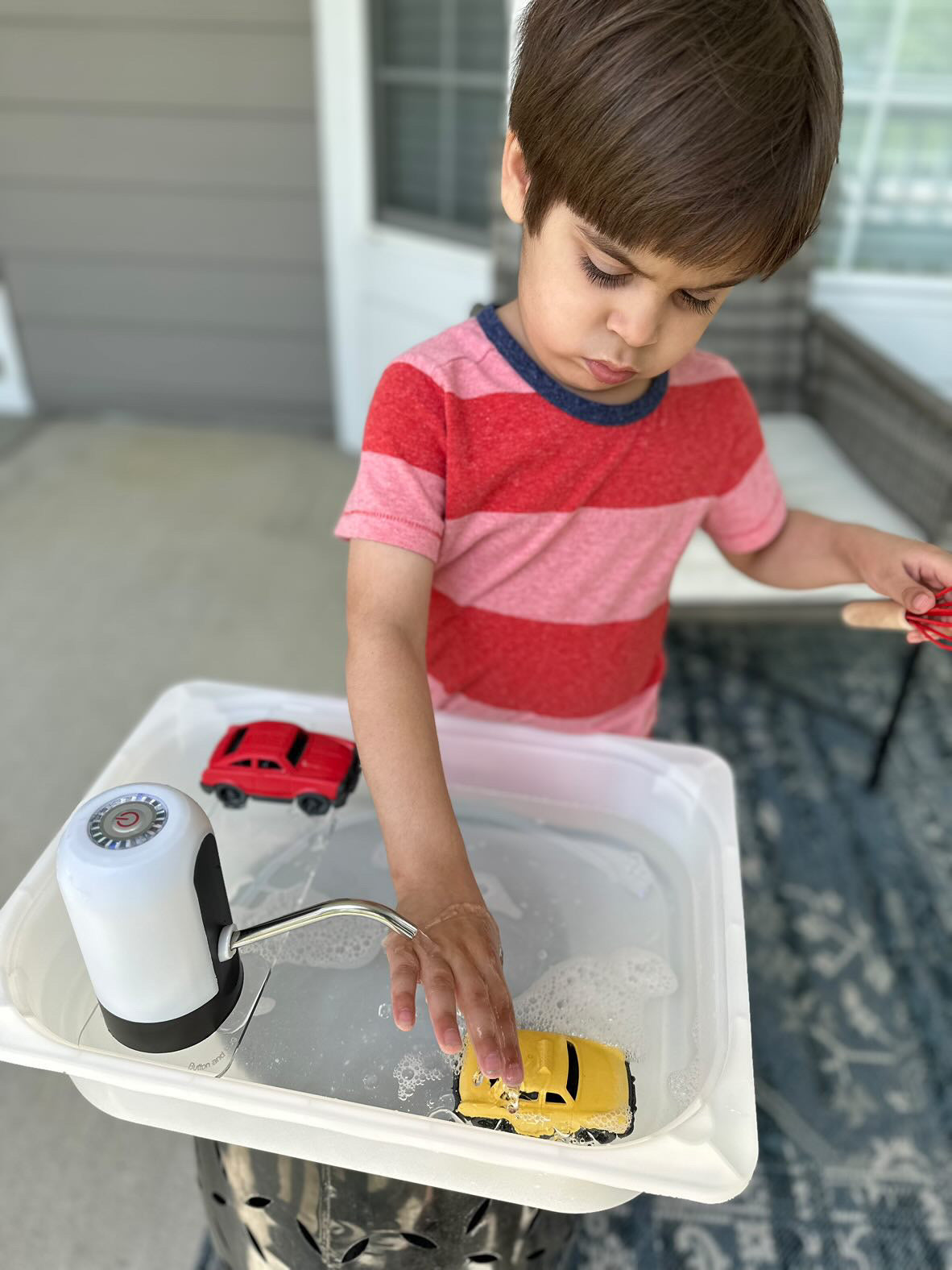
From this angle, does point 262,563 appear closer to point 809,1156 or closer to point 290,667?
point 290,667

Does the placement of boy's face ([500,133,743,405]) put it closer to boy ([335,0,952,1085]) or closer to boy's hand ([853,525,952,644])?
boy ([335,0,952,1085])

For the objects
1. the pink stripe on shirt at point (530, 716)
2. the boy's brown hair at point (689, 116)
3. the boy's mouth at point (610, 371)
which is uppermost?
the boy's brown hair at point (689, 116)

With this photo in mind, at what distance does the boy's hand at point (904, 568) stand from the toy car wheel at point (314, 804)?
44cm

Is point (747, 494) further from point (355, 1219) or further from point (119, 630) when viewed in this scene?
point (119, 630)

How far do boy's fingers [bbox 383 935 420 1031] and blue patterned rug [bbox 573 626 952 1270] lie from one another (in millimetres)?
778

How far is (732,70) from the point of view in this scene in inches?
18.6

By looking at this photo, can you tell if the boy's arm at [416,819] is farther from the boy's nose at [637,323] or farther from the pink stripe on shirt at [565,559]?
the boy's nose at [637,323]

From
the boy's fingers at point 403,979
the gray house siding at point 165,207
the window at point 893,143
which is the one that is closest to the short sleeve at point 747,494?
the boy's fingers at point 403,979

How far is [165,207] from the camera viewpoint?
2.78 m

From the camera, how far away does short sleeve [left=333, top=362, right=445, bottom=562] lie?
2.12 feet

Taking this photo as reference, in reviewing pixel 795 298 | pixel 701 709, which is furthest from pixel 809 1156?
pixel 795 298

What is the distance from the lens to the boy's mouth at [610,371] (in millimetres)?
606

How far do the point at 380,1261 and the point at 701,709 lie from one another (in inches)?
54.2

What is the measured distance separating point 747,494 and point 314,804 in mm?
443
